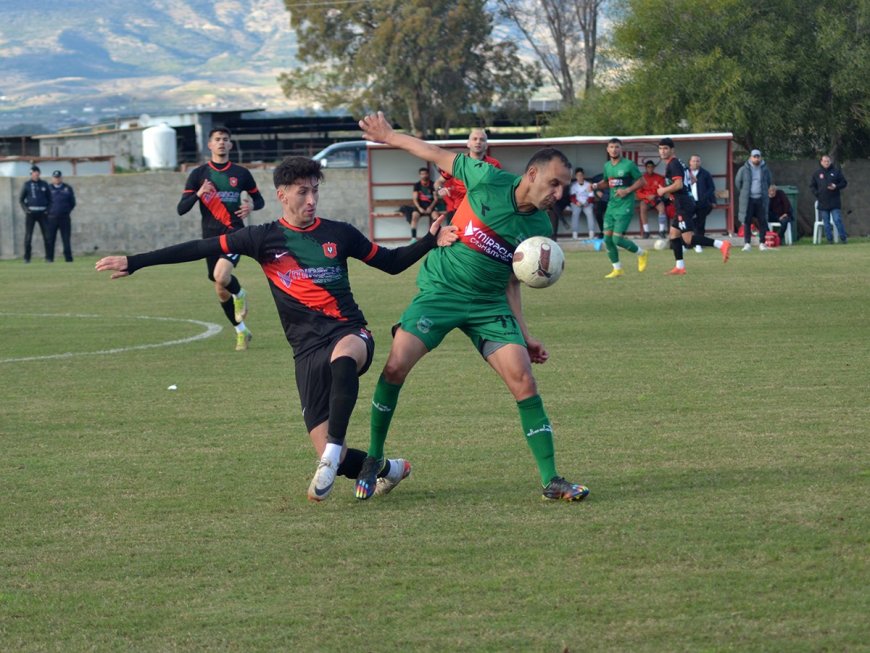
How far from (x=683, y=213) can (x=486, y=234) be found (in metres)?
14.6

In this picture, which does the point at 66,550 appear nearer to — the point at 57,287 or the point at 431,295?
the point at 431,295

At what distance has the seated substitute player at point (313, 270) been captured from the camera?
672 cm

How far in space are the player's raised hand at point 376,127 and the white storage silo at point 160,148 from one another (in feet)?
165

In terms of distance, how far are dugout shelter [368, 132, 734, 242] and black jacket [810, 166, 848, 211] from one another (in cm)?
274

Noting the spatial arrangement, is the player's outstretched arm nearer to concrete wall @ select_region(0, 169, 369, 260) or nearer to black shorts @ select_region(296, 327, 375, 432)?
black shorts @ select_region(296, 327, 375, 432)

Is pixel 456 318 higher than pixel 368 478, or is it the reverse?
pixel 456 318

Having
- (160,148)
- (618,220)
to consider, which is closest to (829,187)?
(618,220)

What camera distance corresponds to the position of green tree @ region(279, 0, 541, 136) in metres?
71.9

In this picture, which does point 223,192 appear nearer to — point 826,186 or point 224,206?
point 224,206

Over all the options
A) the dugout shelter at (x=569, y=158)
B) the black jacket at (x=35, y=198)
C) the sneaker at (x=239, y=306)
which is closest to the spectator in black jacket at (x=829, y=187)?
the dugout shelter at (x=569, y=158)

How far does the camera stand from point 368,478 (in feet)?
21.9

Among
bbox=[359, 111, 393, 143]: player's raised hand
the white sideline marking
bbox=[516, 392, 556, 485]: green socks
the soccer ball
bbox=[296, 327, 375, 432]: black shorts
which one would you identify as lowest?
the white sideline marking

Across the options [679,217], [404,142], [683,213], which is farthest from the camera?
[683,213]

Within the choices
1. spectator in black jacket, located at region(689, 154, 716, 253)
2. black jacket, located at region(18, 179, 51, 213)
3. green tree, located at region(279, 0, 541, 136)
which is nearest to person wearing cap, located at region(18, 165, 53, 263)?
black jacket, located at region(18, 179, 51, 213)
